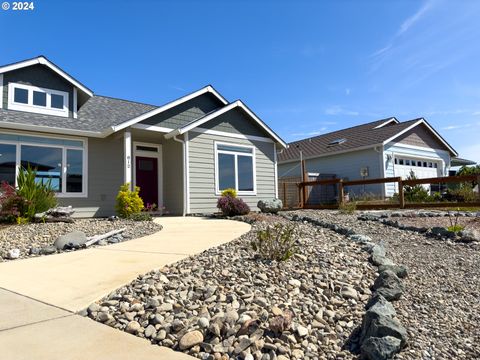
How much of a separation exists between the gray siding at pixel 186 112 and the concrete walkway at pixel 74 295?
629 centimetres

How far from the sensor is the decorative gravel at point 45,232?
245 inches

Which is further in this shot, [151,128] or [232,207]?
[151,128]

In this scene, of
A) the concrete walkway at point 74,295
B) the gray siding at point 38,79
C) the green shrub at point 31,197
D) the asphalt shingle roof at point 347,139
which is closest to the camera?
the concrete walkway at point 74,295

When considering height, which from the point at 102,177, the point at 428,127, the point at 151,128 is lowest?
the point at 102,177

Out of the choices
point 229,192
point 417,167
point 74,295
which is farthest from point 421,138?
point 74,295

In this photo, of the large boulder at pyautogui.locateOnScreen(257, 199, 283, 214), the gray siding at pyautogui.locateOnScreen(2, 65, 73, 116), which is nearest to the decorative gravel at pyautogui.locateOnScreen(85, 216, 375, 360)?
the large boulder at pyautogui.locateOnScreen(257, 199, 283, 214)

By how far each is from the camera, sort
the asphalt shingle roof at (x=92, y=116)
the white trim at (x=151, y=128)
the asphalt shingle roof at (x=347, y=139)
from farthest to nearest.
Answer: the asphalt shingle roof at (x=347, y=139)
the white trim at (x=151, y=128)
the asphalt shingle roof at (x=92, y=116)

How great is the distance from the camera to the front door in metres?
12.7

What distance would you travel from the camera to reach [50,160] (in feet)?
35.1

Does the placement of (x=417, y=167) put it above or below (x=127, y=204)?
above

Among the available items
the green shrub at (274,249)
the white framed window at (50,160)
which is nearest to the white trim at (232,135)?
the white framed window at (50,160)

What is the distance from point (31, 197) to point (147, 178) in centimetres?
498

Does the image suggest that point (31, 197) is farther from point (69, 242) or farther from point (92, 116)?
point (92, 116)

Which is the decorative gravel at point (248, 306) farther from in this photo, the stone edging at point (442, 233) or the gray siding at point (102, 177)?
the gray siding at point (102, 177)
